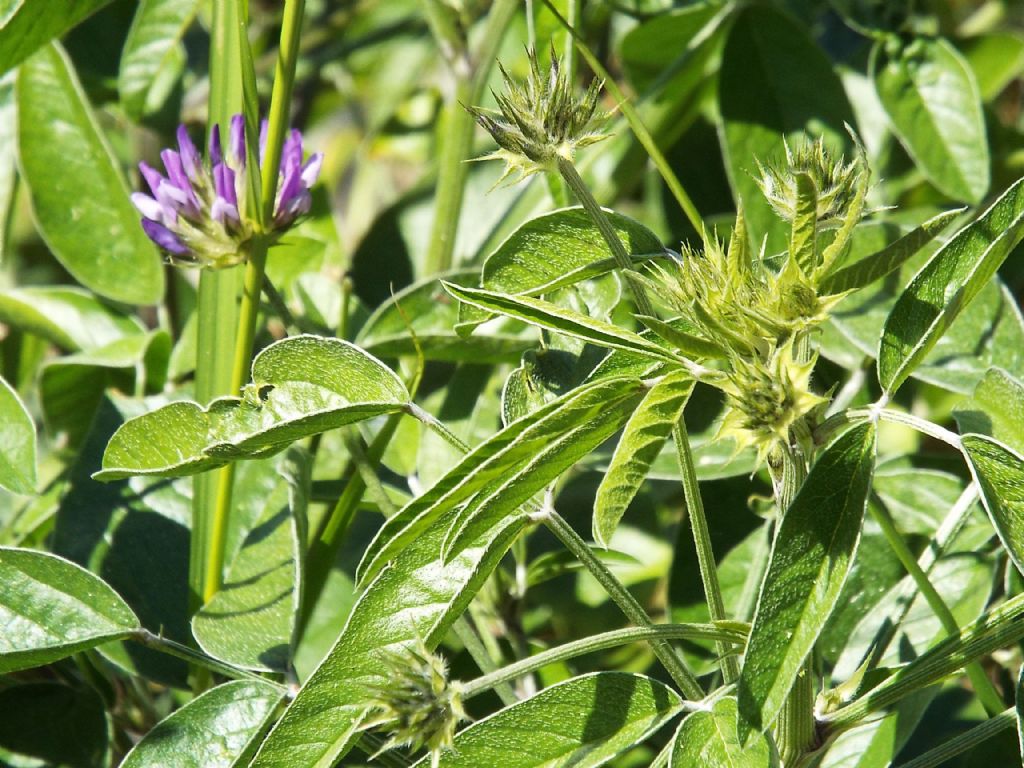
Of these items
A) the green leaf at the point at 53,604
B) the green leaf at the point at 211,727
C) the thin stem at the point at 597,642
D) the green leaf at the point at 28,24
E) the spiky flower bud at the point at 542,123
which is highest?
the green leaf at the point at 28,24

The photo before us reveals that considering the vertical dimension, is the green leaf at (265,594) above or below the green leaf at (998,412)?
below

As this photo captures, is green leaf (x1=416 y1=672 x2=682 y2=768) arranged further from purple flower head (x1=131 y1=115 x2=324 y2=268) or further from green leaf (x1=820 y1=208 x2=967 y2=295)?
purple flower head (x1=131 y1=115 x2=324 y2=268)

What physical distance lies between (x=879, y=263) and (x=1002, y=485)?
4.9 inches

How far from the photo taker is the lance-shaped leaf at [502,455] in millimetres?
518

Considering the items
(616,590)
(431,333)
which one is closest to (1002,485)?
(616,590)

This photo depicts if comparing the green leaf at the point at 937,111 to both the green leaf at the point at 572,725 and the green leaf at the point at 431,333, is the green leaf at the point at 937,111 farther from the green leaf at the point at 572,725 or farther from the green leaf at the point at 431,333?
the green leaf at the point at 572,725

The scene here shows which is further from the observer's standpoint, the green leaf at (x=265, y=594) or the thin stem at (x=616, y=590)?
the green leaf at (x=265, y=594)

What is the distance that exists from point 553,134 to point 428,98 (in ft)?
3.98

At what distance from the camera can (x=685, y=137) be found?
1399mm

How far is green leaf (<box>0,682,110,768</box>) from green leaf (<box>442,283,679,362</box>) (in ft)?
1.78

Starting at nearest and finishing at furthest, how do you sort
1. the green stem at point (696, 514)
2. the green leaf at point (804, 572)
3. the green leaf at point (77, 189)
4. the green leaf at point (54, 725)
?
the green leaf at point (804, 572) → the green stem at point (696, 514) → the green leaf at point (54, 725) → the green leaf at point (77, 189)

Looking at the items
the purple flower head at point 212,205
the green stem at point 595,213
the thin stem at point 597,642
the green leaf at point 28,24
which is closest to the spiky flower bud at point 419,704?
the thin stem at point 597,642

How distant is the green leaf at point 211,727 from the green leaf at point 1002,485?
44cm

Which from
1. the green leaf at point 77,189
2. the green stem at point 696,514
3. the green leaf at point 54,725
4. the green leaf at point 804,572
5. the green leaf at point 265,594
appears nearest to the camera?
the green leaf at point 804,572
